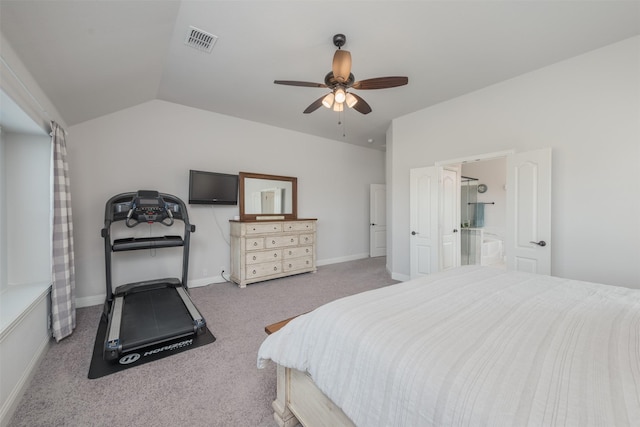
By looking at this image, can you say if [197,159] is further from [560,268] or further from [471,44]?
[560,268]

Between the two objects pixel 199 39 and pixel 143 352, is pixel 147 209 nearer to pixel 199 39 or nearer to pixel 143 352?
pixel 143 352

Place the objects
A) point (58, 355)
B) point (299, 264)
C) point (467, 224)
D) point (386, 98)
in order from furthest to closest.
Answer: point (467, 224), point (299, 264), point (386, 98), point (58, 355)

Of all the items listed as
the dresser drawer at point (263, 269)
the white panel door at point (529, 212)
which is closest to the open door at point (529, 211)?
the white panel door at point (529, 212)

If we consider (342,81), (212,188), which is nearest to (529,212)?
(342,81)

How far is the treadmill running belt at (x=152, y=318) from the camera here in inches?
86.4

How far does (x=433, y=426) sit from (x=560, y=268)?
3.16 m

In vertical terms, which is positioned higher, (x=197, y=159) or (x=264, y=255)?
(x=197, y=159)

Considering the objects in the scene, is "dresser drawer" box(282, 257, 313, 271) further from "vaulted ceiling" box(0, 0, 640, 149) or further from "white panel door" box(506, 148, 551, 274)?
"white panel door" box(506, 148, 551, 274)

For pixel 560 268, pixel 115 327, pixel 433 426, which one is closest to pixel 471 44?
pixel 560 268

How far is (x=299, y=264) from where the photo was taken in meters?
4.71

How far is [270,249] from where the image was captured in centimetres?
432

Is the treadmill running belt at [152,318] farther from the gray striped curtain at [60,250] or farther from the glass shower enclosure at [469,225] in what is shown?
the glass shower enclosure at [469,225]

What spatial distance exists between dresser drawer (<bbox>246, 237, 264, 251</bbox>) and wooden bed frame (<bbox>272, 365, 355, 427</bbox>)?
2.73 metres

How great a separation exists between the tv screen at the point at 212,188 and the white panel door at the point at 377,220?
3555 millimetres
